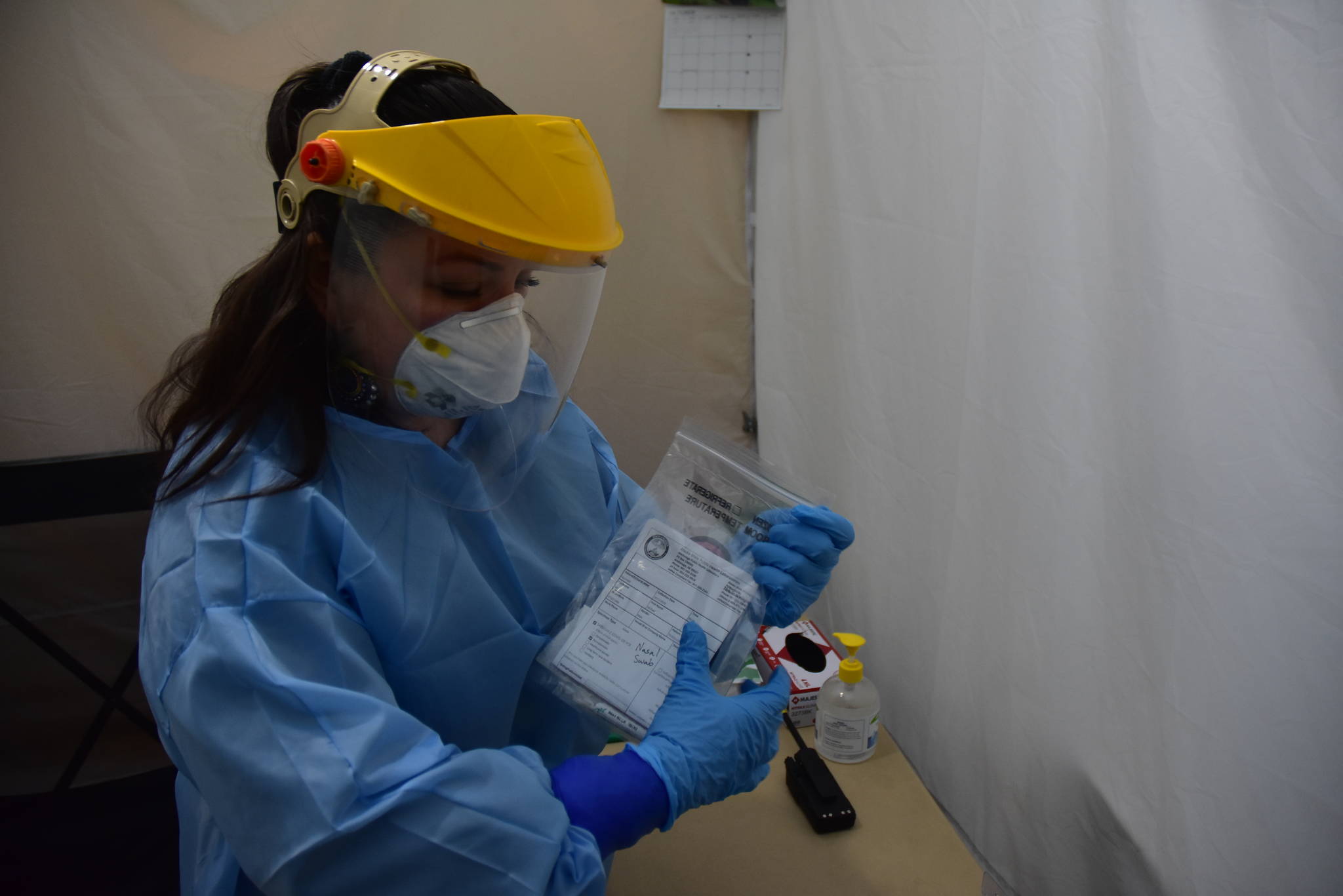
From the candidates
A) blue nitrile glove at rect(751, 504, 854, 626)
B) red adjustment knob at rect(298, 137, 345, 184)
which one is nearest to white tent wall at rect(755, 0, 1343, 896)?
blue nitrile glove at rect(751, 504, 854, 626)

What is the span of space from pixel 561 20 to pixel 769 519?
3.62 feet

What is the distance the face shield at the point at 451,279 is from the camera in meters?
0.64

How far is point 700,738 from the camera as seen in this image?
0.77m

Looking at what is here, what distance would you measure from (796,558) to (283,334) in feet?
1.87

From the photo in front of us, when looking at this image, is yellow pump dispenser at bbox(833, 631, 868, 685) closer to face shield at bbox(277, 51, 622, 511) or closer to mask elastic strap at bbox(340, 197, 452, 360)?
face shield at bbox(277, 51, 622, 511)

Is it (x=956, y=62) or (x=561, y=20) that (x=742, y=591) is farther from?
(x=561, y=20)

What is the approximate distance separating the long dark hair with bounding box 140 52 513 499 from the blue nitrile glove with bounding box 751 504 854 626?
0.47 metres

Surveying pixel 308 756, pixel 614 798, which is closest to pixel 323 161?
pixel 308 756

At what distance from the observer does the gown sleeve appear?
60cm

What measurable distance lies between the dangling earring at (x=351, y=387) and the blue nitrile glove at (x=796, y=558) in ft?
1.45

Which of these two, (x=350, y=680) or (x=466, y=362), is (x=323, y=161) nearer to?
(x=466, y=362)

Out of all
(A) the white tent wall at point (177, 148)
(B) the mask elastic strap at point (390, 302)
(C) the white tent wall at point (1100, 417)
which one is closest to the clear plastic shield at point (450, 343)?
(B) the mask elastic strap at point (390, 302)

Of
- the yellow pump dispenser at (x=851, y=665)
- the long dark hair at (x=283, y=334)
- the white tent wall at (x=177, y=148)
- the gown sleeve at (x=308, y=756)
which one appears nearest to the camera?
the gown sleeve at (x=308, y=756)

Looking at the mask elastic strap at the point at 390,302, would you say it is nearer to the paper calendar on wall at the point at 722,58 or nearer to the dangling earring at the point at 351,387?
the dangling earring at the point at 351,387
